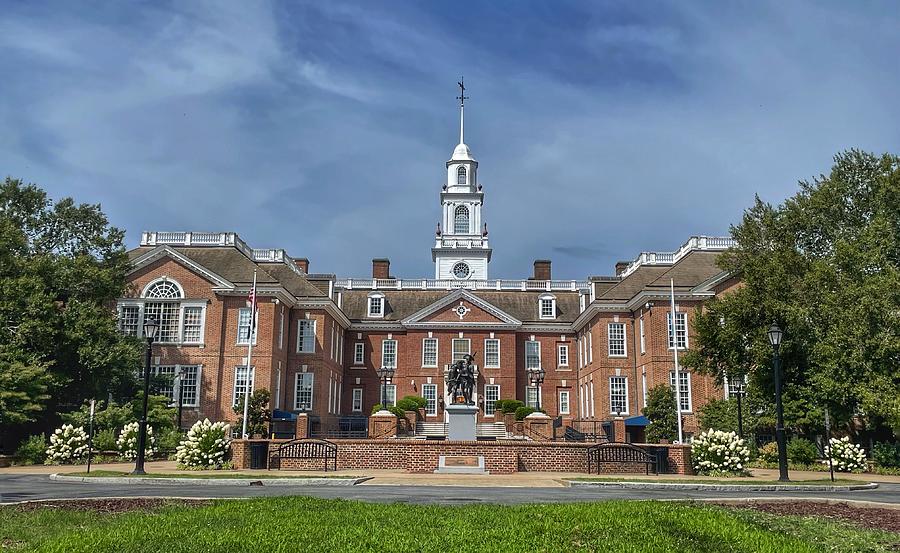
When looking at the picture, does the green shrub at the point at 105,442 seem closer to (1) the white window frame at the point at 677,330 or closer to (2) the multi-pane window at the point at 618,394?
(2) the multi-pane window at the point at 618,394

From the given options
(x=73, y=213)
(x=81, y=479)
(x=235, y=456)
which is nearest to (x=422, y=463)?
(x=235, y=456)

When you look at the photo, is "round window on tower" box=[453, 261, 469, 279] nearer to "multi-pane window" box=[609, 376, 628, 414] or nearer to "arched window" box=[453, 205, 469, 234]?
"arched window" box=[453, 205, 469, 234]

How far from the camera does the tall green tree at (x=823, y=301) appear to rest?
2664cm

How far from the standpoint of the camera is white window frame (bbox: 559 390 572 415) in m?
52.9

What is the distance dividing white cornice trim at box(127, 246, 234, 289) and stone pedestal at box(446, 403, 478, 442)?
58.4ft

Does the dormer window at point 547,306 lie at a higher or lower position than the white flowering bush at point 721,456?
higher

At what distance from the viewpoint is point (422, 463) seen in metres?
23.1

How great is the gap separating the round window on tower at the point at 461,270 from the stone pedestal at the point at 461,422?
44786mm

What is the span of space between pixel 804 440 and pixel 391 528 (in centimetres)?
2719

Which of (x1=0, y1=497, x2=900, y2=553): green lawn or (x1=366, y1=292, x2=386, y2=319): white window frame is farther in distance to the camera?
(x1=366, y1=292, x2=386, y2=319): white window frame

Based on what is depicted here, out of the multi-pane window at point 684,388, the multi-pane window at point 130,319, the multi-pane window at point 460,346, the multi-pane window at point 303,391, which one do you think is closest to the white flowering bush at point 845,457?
the multi-pane window at point 684,388

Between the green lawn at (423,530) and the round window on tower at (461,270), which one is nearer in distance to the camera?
the green lawn at (423,530)

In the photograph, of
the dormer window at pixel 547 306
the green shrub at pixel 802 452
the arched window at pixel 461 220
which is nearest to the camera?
the green shrub at pixel 802 452

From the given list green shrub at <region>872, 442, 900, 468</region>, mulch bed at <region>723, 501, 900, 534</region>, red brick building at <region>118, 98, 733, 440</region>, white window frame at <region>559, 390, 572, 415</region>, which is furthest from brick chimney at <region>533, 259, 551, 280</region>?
mulch bed at <region>723, 501, 900, 534</region>
